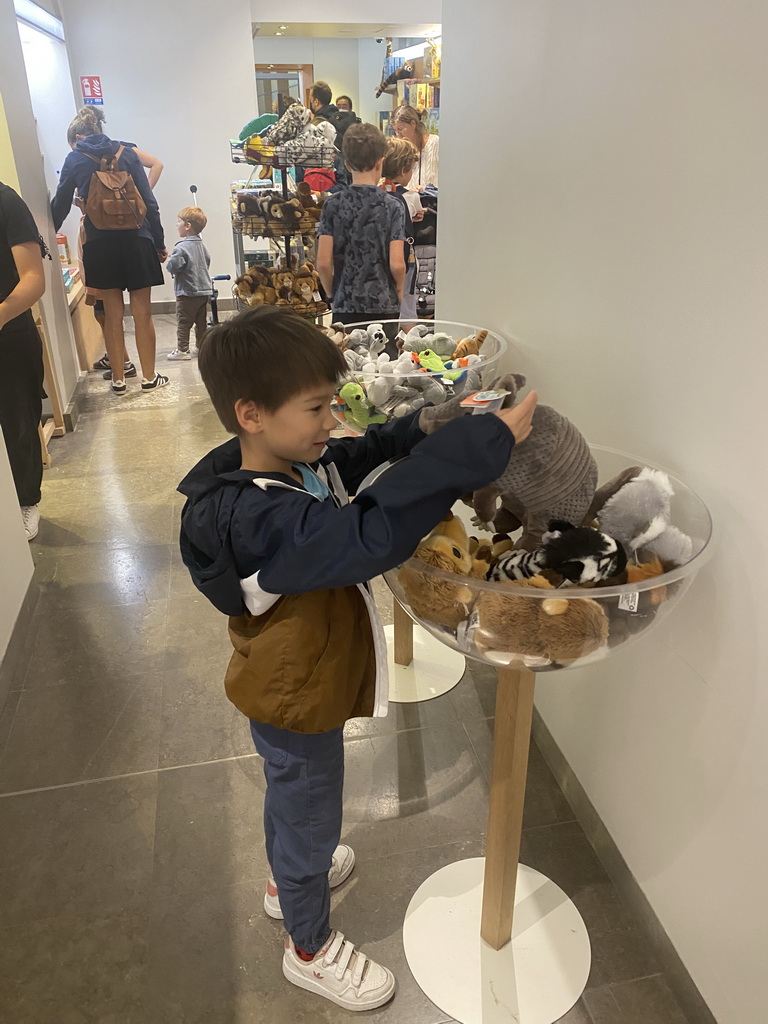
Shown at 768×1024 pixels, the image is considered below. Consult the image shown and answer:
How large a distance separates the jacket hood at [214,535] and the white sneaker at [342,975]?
0.73m

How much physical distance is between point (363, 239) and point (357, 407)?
1.71 m

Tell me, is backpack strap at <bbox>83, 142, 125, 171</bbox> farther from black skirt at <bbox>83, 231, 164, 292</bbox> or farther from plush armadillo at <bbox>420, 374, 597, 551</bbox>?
plush armadillo at <bbox>420, 374, 597, 551</bbox>

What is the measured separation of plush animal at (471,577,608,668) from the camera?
932 millimetres

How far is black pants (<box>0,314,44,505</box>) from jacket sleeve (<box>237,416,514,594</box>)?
2.15 meters

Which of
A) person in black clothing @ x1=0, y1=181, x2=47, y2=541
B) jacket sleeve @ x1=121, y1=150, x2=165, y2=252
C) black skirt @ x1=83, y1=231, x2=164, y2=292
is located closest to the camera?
person in black clothing @ x1=0, y1=181, x2=47, y2=541

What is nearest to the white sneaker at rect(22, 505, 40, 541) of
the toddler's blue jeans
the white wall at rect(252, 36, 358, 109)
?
the toddler's blue jeans

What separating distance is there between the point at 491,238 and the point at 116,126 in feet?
19.6

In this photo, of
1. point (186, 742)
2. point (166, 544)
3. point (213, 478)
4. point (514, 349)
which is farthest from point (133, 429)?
point (213, 478)

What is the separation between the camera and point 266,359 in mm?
1047

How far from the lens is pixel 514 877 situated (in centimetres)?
136

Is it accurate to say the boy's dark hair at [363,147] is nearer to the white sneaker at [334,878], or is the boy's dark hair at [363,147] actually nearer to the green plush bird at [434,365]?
the green plush bird at [434,365]

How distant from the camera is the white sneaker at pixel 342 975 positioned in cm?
134

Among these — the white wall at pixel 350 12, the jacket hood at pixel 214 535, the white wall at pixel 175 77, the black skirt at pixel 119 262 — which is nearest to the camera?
the jacket hood at pixel 214 535

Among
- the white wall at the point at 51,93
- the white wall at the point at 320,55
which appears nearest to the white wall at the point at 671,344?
the white wall at the point at 51,93
